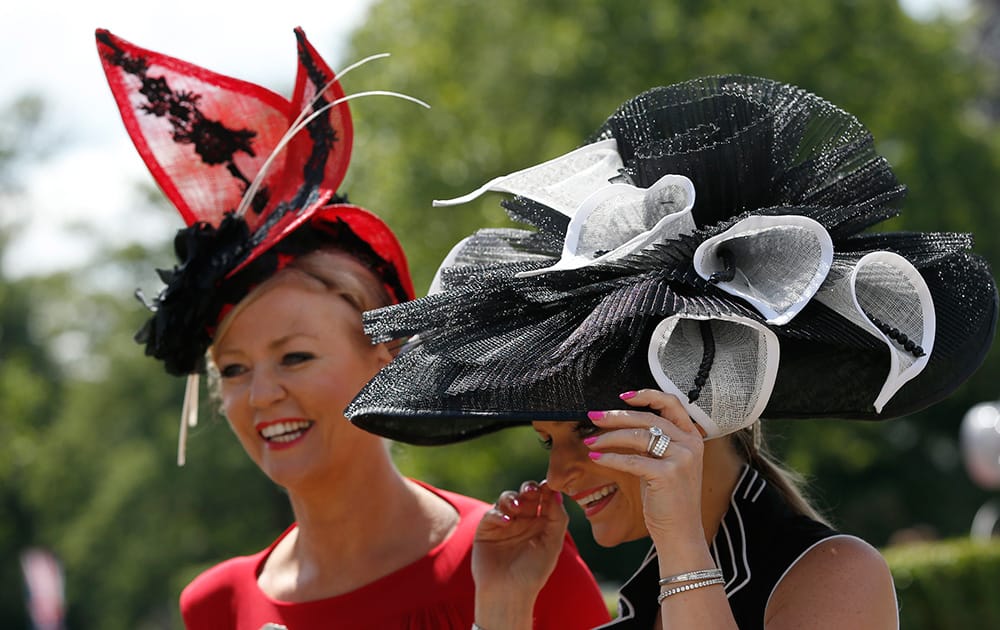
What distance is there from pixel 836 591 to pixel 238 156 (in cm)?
201

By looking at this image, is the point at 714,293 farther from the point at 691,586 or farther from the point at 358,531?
the point at 358,531

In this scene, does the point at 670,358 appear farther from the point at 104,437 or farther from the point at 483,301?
the point at 104,437

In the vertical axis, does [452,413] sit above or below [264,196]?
below

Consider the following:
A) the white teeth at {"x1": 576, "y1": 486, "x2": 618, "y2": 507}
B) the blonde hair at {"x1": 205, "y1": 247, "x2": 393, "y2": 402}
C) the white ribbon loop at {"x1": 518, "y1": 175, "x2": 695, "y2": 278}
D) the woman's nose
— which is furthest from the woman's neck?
the white ribbon loop at {"x1": 518, "y1": 175, "x2": 695, "y2": 278}

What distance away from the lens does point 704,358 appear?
213 cm

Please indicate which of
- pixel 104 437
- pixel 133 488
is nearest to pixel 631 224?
pixel 133 488

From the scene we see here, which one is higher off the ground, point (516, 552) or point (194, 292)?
point (194, 292)

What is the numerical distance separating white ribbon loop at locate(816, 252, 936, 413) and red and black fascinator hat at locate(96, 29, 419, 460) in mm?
1487

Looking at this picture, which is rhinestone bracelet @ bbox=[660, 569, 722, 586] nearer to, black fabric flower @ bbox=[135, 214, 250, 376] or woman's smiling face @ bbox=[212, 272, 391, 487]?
woman's smiling face @ bbox=[212, 272, 391, 487]

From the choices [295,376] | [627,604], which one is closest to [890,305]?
[627,604]

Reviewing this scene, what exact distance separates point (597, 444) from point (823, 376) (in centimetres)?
48

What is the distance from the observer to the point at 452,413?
7.15 ft

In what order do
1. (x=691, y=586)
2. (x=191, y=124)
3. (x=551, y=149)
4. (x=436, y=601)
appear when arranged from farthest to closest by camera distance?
(x=551, y=149) < (x=191, y=124) < (x=436, y=601) < (x=691, y=586)

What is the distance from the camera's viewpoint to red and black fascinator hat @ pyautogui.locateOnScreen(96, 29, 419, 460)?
10.8 feet
